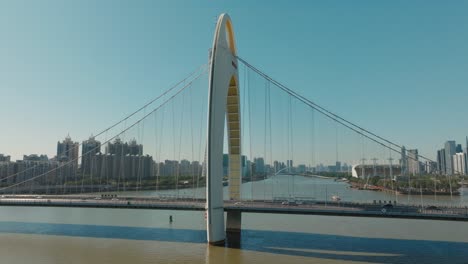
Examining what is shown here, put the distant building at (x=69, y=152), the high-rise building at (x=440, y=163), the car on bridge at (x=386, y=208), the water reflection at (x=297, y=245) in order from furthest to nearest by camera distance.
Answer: the distant building at (x=69, y=152), the high-rise building at (x=440, y=163), the car on bridge at (x=386, y=208), the water reflection at (x=297, y=245)

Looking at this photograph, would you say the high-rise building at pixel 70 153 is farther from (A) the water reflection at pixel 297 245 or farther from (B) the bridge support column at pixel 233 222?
(B) the bridge support column at pixel 233 222

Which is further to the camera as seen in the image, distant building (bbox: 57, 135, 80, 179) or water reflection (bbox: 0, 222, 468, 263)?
distant building (bbox: 57, 135, 80, 179)

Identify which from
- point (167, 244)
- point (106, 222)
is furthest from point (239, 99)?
point (106, 222)

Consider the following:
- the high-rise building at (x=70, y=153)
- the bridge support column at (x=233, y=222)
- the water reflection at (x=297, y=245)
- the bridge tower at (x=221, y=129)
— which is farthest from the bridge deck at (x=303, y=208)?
the high-rise building at (x=70, y=153)

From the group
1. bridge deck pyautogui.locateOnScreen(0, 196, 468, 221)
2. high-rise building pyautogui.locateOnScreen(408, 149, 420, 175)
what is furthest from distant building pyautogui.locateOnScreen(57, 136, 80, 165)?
high-rise building pyautogui.locateOnScreen(408, 149, 420, 175)

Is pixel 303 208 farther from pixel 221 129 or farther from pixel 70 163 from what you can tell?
pixel 70 163

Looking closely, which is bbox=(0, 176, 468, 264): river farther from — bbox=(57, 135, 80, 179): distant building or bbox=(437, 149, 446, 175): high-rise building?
bbox=(57, 135, 80, 179): distant building

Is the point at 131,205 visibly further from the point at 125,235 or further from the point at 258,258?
the point at 258,258
